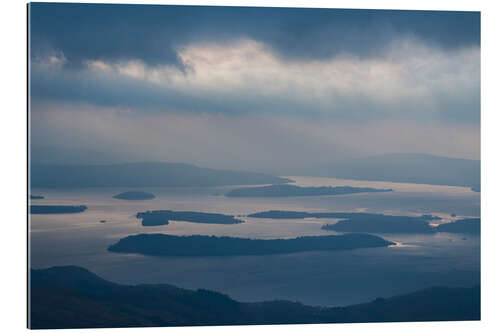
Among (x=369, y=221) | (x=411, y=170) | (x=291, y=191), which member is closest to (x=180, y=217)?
(x=291, y=191)

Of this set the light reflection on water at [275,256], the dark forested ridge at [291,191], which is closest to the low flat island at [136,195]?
the light reflection on water at [275,256]

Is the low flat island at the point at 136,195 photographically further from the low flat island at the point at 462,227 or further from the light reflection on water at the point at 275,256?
the low flat island at the point at 462,227

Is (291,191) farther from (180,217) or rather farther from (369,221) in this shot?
(180,217)

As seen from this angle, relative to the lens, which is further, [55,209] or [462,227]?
[462,227]

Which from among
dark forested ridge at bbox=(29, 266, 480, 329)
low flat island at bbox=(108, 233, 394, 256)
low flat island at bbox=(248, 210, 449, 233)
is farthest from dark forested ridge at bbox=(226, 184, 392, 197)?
dark forested ridge at bbox=(29, 266, 480, 329)

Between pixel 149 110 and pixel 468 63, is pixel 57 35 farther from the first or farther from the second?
pixel 468 63

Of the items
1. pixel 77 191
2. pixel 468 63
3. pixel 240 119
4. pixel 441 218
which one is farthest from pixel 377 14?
pixel 77 191
